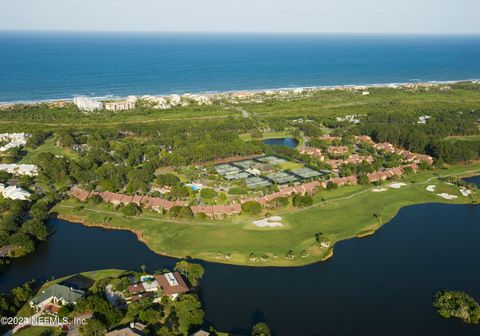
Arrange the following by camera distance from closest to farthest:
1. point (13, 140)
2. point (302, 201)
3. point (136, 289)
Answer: point (136, 289) → point (302, 201) → point (13, 140)

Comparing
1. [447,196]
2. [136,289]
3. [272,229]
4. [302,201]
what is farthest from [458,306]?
[447,196]

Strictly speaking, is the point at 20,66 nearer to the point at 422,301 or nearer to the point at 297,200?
the point at 297,200

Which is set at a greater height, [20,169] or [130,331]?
[20,169]

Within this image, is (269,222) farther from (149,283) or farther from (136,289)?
(136,289)

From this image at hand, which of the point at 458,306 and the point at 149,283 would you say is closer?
the point at 458,306

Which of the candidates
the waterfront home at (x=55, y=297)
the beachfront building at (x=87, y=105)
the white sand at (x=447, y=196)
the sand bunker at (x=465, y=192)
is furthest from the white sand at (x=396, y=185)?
the beachfront building at (x=87, y=105)

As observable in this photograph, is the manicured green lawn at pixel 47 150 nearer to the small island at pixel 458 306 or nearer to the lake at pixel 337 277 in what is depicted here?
the lake at pixel 337 277
